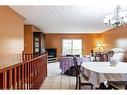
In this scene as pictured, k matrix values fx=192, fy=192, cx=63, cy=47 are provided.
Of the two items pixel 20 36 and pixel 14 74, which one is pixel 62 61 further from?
pixel 14 74

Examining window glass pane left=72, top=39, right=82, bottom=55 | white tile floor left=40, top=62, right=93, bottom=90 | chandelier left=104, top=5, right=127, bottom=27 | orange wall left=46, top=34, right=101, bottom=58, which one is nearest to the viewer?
chandelier left=104, top=5, right=127, bottom=27

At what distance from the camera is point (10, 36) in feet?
18.5

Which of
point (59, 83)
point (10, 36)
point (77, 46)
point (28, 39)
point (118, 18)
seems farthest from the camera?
point (77, 46)

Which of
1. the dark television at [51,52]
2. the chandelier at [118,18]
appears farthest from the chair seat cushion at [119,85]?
the dark television at [51,52]

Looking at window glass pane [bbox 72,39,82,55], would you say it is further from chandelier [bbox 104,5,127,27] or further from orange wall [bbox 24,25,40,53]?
chandelier [bbox 104,5,127,27]

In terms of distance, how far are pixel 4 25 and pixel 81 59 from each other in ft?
11.1

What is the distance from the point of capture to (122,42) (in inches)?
346

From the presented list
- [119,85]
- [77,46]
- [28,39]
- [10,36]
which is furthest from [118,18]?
[77,46]

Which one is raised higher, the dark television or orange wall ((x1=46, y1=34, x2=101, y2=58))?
orange wall ((x1=46, y1=34, x2=101, y2=58))

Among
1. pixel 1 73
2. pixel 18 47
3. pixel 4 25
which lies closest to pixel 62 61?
pixel 18 47

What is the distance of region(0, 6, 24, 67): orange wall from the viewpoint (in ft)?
16.3

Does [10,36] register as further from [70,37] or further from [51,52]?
[70,37]

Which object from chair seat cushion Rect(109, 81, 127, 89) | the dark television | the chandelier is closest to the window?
the dark television

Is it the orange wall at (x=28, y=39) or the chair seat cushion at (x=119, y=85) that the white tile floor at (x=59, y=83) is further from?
the orange wall at (x=28, y=39)
